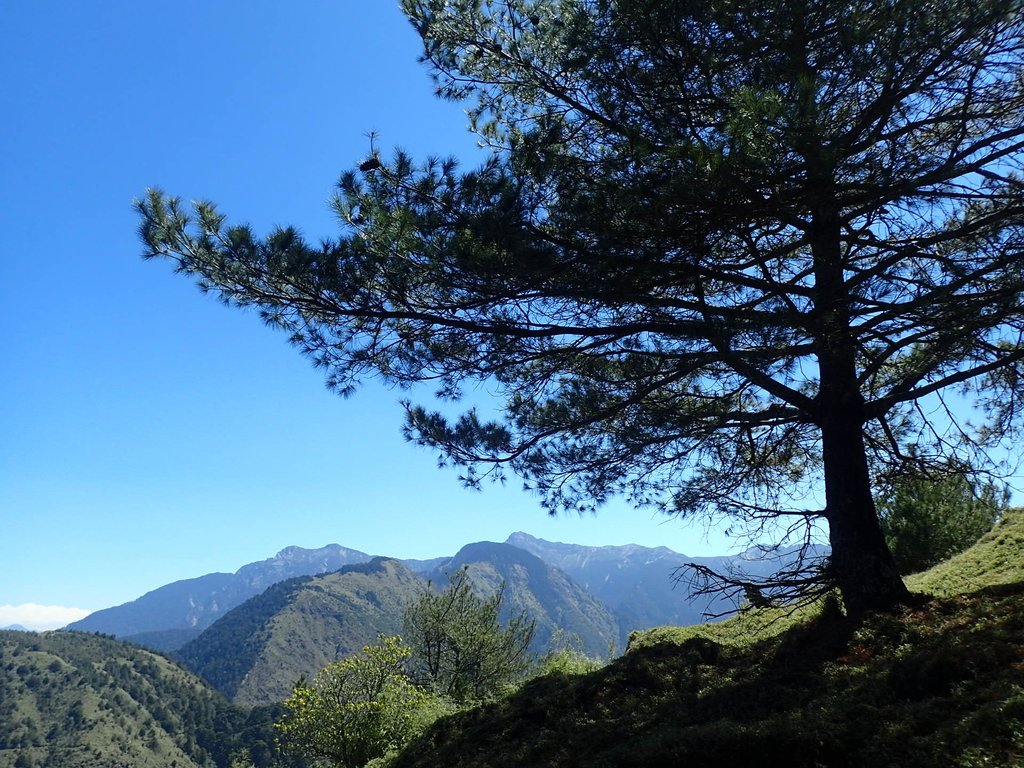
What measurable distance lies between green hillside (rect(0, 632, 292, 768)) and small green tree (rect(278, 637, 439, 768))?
4093 inches

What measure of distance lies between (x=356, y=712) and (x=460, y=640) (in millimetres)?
13162

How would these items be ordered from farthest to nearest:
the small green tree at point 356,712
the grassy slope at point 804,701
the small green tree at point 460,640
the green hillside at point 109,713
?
1. the green hillside at point 109,713
2. the small green tree at point 460,640
3. the small green tree at point 356,712
4. the grassy slope at point 804,701

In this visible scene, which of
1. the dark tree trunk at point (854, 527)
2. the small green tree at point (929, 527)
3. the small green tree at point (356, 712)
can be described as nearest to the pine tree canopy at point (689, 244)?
the dark tree trunk at point (854, 527)

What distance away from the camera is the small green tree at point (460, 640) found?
23766mm

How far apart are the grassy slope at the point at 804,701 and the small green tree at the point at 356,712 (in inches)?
130

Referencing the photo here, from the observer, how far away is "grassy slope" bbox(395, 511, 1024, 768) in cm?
431

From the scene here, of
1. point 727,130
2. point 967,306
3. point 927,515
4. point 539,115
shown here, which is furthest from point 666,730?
point 927,515

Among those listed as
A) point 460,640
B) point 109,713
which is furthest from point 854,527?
point 109,713

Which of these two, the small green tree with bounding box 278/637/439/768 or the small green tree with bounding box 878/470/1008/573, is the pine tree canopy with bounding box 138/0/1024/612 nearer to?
the small green tree with bounding box 278/637/439/768

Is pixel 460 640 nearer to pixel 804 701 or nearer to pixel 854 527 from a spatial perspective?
pixel 854 527

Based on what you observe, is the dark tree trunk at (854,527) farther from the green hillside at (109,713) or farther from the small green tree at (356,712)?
the green hillside at (109,713)

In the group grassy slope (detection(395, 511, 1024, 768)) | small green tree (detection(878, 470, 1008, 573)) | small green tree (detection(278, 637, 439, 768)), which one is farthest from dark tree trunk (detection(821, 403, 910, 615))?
small green tree (detection(878, 470, 1008, 573))

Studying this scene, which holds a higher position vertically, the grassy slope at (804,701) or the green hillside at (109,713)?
the grassy slope at (804,701)

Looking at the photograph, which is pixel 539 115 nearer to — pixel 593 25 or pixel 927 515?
pixel 593 25
